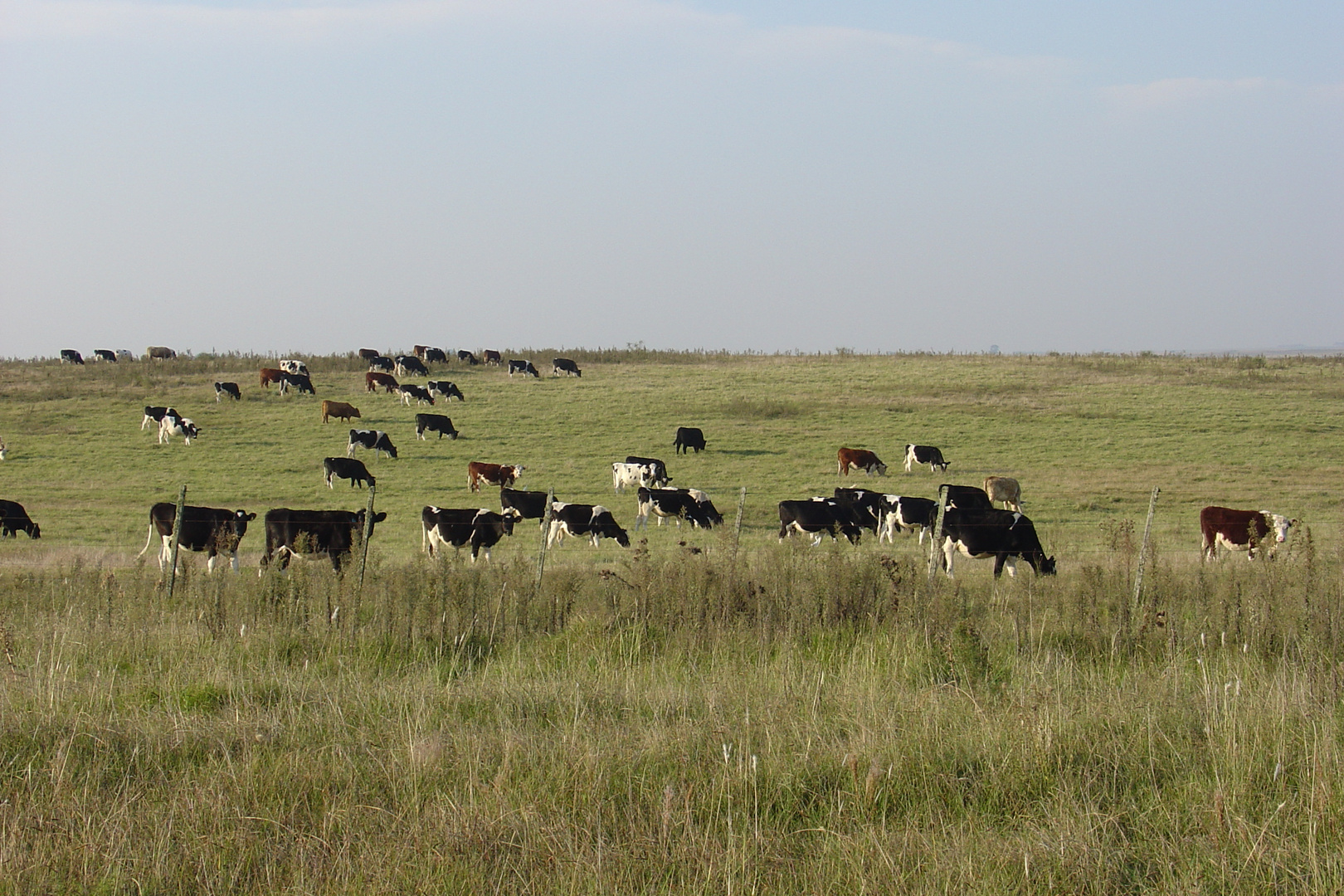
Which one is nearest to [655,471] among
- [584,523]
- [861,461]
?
[861,461]

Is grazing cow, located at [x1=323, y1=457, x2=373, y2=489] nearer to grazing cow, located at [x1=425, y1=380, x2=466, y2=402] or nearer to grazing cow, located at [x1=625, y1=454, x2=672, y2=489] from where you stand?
grazing cow, located at [x1=625, y1=454, x2=672, y2=489]

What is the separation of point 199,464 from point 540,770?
27.3 meters

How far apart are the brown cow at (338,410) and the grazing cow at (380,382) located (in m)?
7.67

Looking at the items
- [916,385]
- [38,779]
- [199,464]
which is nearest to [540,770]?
[38,779]

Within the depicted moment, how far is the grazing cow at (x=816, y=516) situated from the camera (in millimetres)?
20969

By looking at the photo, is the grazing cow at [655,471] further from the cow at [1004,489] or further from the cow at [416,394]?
the cow at [416,394]

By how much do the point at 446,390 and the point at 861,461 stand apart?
20490 millimetres

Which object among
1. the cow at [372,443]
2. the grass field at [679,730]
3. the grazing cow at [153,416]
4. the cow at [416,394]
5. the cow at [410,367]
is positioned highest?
the cow at [410,367]

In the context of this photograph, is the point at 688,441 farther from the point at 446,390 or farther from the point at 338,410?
the point at 446,390

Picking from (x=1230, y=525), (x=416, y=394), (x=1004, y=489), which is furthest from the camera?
(x=416, y=394)

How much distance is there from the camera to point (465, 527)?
19.6m

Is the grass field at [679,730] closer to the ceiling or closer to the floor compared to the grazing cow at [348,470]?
closer to the ceiling

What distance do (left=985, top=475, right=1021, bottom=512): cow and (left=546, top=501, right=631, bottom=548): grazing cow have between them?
922cm

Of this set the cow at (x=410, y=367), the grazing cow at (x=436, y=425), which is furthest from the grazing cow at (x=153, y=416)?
the cow at (x=410, y=367)
